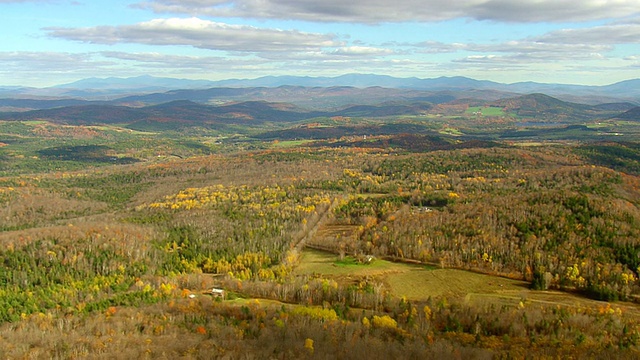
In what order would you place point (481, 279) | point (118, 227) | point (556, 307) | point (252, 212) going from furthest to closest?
point (252, 212) → point (118, 227) → point (481, 279) → point (556, 307)

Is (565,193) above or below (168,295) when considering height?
above

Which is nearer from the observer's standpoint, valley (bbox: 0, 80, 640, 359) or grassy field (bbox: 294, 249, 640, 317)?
valley (bbox: 0, 80, 640, 359)

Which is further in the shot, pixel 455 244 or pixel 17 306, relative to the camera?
pixel 455 244

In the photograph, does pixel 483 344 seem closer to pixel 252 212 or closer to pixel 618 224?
pixel 618 224

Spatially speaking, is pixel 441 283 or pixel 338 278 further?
pixel 338 278

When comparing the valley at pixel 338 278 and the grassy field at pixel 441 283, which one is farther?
the grassy field at pixel 441 283

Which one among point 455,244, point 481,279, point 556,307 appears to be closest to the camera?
point 556,307

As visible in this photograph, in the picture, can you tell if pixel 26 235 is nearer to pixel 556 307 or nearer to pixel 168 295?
pixel 168 295

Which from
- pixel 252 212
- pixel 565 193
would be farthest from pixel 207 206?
pixel 565 193

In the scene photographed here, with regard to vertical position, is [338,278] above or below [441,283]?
below
